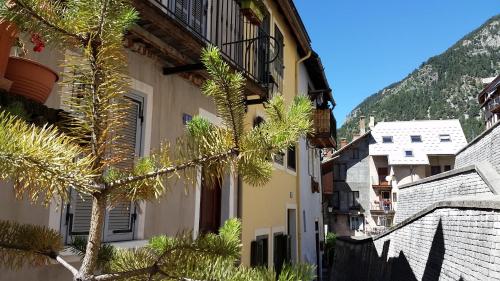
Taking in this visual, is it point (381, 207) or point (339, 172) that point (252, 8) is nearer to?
point (381, 207)

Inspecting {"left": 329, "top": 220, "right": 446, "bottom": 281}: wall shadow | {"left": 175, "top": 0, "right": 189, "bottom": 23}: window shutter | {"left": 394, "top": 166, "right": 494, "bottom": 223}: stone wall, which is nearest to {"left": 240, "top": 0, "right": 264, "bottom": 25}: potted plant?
{"left": 175, "top": 0, "right": 189, "bottom": 23}: window shutter

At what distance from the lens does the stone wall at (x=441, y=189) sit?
11.1m

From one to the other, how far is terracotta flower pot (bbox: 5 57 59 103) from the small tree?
1107 mm

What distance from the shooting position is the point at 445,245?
8.75 m

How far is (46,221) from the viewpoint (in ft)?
11.6

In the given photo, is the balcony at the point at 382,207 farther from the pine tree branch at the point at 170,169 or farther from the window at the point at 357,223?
the pine tree branch at the point at 170,169

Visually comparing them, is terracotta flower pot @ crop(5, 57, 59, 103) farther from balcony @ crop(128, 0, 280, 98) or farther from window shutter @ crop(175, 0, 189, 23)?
window shutter @ crop(175, 0, 189, 23)

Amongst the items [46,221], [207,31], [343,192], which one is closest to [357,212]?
[343,192]

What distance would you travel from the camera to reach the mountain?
12875 cm

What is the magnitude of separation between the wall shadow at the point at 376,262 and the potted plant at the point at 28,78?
8.56 meters

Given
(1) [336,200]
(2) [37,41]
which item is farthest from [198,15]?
(1) [336,200]

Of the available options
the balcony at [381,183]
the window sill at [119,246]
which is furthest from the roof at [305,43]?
the balcony at [381,183]

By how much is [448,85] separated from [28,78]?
157 meters

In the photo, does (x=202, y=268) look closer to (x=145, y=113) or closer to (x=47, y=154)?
(x=47, y=154)
